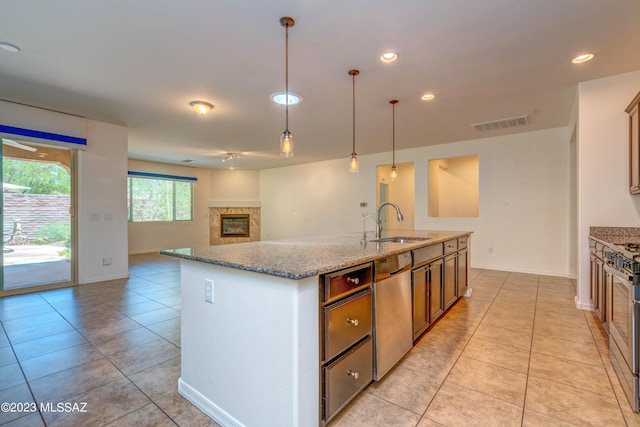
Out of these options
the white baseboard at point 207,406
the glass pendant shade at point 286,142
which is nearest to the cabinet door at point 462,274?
the glass pendant shade at point 286,142

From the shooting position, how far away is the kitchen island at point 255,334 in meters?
1.30

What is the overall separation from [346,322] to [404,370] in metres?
0.86

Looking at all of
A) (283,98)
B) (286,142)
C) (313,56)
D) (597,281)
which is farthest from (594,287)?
(283,98)

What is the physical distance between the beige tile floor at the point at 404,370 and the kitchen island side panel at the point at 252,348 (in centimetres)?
21

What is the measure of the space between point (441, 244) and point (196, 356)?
2.34 metres

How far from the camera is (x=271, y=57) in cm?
267

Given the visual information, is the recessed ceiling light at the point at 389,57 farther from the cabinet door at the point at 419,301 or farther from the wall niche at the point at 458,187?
the wall niche at the point at 458,187

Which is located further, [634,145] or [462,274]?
[462,274]

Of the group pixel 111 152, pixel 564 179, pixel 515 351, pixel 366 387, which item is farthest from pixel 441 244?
pixel 111 152

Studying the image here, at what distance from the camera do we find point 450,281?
3.20m

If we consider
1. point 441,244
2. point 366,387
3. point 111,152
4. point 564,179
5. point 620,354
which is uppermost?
point 111,152

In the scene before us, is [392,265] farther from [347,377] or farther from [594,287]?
[594,287]

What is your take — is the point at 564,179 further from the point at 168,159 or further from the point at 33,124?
the point at 168,159

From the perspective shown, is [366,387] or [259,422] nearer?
[259,422]
